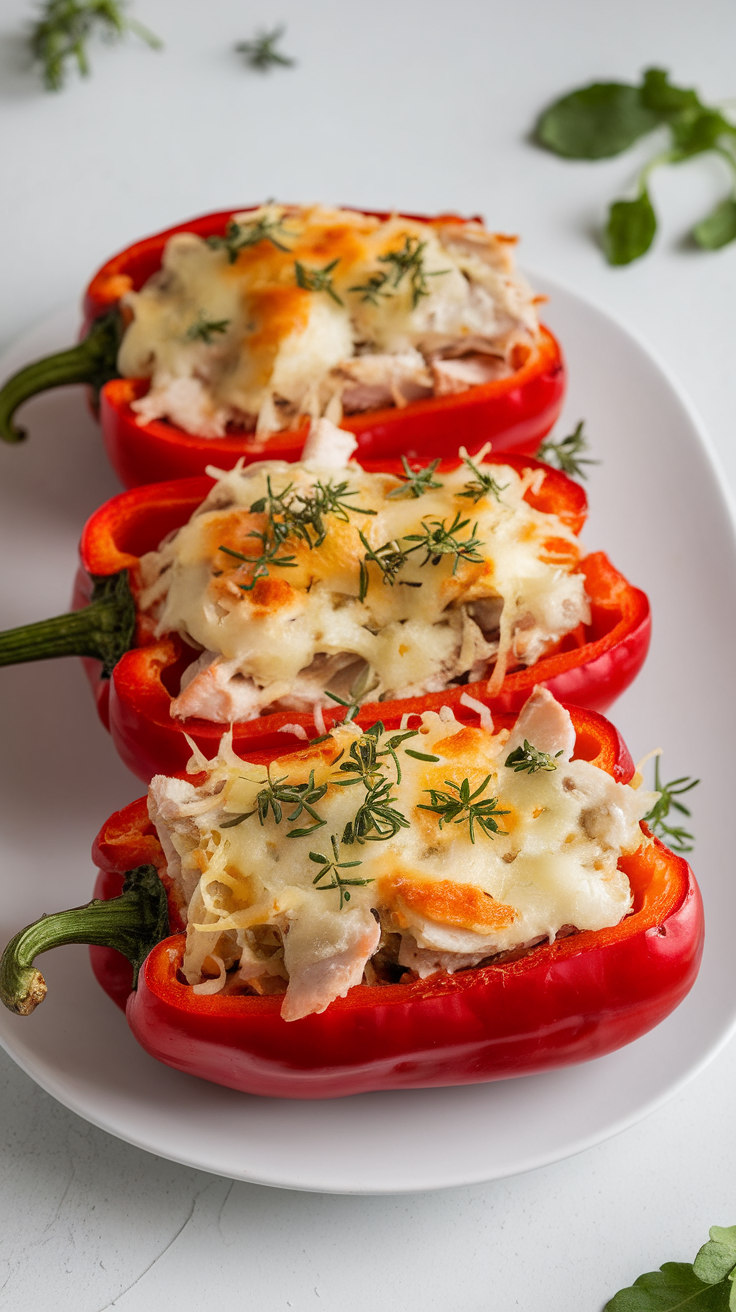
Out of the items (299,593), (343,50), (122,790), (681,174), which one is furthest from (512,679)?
(343,50)

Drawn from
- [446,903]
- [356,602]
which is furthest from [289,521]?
[446,903]

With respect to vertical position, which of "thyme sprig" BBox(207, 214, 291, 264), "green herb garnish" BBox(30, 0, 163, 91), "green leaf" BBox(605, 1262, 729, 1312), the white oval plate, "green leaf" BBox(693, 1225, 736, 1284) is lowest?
"green leaf" BBox(605, 1262, 729, 1312)

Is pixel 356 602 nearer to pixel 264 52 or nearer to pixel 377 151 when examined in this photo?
pixel 377 151

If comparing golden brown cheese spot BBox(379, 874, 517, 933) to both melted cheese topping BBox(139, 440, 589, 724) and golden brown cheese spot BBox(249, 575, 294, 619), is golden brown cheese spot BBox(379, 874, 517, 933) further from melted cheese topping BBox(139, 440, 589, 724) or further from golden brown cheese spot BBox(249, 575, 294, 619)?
Result: golden brown cheese spot BBox(249, 575, 294, 619)

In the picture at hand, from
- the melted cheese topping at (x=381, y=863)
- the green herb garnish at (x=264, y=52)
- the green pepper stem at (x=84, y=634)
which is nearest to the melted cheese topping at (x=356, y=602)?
the green pepper stem at (x=84, y=634)

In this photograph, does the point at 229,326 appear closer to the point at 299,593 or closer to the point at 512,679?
the point at 299,593

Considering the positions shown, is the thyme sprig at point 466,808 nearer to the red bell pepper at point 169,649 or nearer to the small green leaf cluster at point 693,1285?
the red bell pepper at point 169,649

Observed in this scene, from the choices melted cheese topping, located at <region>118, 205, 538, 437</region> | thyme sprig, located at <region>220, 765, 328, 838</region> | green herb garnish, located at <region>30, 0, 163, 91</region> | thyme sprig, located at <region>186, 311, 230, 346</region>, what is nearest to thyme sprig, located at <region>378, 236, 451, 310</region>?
melted cheese topping, located at <region>118, 205, 538, 437</region>
